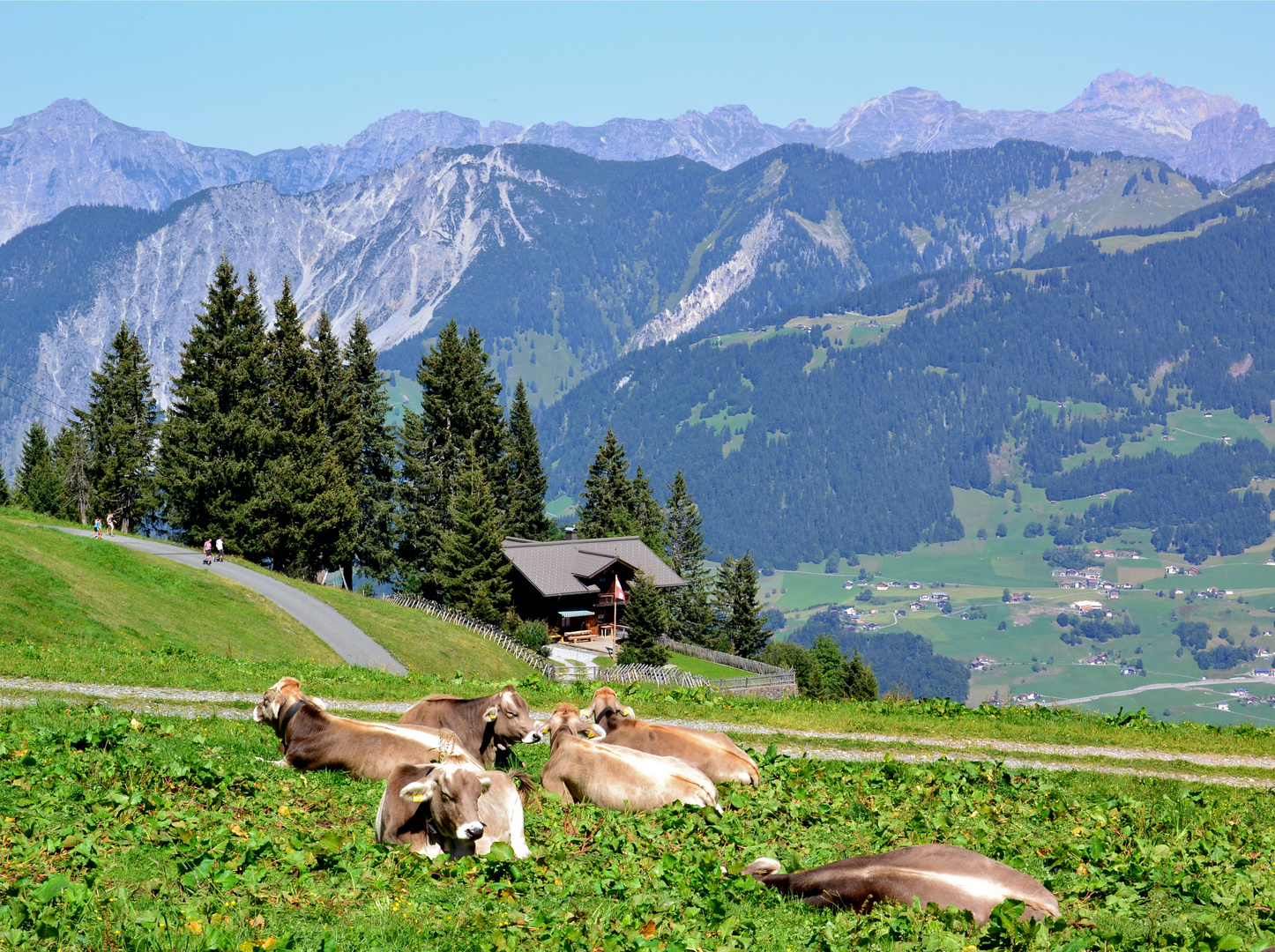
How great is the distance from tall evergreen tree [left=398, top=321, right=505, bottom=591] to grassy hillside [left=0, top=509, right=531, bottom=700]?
23.5 meters

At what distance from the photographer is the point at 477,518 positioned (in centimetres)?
7525

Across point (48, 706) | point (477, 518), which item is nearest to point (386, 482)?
point (477, 518)

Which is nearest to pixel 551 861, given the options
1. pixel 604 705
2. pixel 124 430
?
pixel 604 705

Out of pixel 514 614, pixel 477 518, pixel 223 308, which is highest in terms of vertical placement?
pixel 223 308

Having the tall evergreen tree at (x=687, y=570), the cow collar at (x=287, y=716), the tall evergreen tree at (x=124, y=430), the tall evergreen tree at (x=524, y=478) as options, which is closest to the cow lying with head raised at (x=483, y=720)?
the cow collar at (x=287, y=716)

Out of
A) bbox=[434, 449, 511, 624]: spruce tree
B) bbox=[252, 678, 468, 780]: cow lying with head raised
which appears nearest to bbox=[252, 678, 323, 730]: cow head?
bbox=[252, 678, 468, 780]: cow lying with head raised

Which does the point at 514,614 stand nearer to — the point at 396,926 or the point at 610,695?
the point at 610,695

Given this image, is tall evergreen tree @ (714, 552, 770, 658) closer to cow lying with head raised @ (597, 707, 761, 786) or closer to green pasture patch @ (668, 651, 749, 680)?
green pasture patch @ (668, 651, 749, 680)

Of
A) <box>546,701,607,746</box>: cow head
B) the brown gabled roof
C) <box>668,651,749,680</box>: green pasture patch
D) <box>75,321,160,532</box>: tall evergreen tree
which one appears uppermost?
<box>75,321,160,532</box>: tall evergreen tree

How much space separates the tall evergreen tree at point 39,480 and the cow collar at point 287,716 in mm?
96844

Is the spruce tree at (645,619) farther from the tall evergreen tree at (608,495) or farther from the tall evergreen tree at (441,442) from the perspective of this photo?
the tall evergreen tree at (608,495)

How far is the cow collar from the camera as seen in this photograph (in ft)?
52.3

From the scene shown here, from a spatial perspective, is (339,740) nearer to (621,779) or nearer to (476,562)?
(621,779)

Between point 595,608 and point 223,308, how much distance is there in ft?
123
